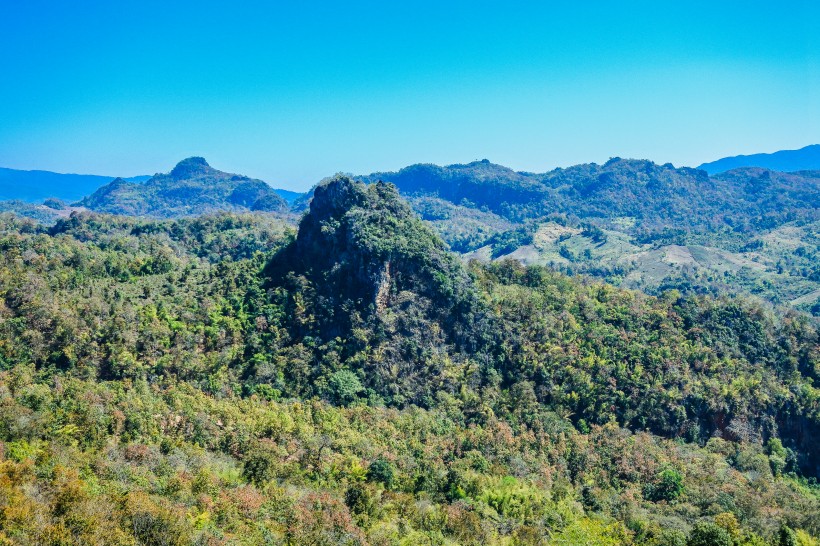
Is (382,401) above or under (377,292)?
under

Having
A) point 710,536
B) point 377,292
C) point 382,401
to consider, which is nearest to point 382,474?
point 382,401

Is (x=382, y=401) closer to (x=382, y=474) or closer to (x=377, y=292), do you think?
Answer: (x=377, y=292)

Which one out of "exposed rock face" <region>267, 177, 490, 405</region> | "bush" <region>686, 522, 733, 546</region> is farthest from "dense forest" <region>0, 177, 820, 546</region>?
"exposed rock face" <region>267, 177, 490, 405</region>

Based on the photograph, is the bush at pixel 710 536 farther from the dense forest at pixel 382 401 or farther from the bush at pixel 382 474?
the bush at pixel 382 474

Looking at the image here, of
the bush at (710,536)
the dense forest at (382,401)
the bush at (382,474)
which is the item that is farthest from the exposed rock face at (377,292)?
the bush at (710,536)

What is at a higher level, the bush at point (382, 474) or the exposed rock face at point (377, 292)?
the exposed rock face at point (377, 292)

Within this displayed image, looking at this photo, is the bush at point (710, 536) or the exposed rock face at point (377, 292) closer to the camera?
the bush at point (710, 536)

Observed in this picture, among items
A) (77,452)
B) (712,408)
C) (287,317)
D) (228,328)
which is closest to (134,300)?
(228,328)

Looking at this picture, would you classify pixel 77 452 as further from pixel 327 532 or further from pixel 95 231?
pixel 95 231

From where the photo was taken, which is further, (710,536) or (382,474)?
(382,474)
